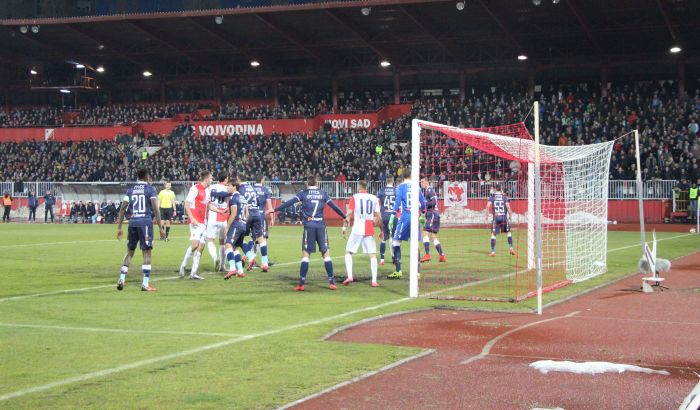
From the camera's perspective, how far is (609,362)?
8875 mm

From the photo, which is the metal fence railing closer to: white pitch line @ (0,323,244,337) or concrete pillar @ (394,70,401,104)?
concrete pillar @ (394,70,401,104)

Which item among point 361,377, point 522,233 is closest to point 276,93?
point 522,233

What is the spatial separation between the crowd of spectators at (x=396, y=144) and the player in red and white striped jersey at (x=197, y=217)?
20889mm

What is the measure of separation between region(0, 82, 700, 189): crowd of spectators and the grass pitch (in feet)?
73.7

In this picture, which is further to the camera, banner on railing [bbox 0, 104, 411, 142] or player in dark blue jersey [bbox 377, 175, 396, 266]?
banner on railing [bbox 0, 104, 411, 142]

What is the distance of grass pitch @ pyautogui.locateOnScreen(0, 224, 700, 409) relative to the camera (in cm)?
750

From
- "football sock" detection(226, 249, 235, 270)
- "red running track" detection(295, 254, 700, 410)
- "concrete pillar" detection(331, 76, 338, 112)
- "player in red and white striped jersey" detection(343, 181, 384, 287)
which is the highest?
"concrete pillar" detection(331, 76, 338, 112)

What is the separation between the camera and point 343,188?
46125mm

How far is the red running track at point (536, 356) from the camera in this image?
732 centimetres

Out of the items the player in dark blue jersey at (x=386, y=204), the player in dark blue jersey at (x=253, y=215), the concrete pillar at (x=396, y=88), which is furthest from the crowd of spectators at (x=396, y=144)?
the player in dark blue jersey at (x=253, y=215)

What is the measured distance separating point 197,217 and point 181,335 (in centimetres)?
789

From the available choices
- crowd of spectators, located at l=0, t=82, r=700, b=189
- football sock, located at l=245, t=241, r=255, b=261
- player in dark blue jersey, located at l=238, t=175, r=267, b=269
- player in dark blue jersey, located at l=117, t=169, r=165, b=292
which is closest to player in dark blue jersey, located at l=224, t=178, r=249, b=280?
player in dark blue jersey, located at l=238, t=175, r=267, b=269

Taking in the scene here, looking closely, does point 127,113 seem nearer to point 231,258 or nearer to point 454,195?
point 454,195

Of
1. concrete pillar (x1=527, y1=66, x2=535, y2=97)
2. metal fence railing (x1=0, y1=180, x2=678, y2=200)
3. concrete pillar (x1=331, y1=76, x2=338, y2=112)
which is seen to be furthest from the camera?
concrete pillar (x1=331, y1=76, x2=338, y2=112)
